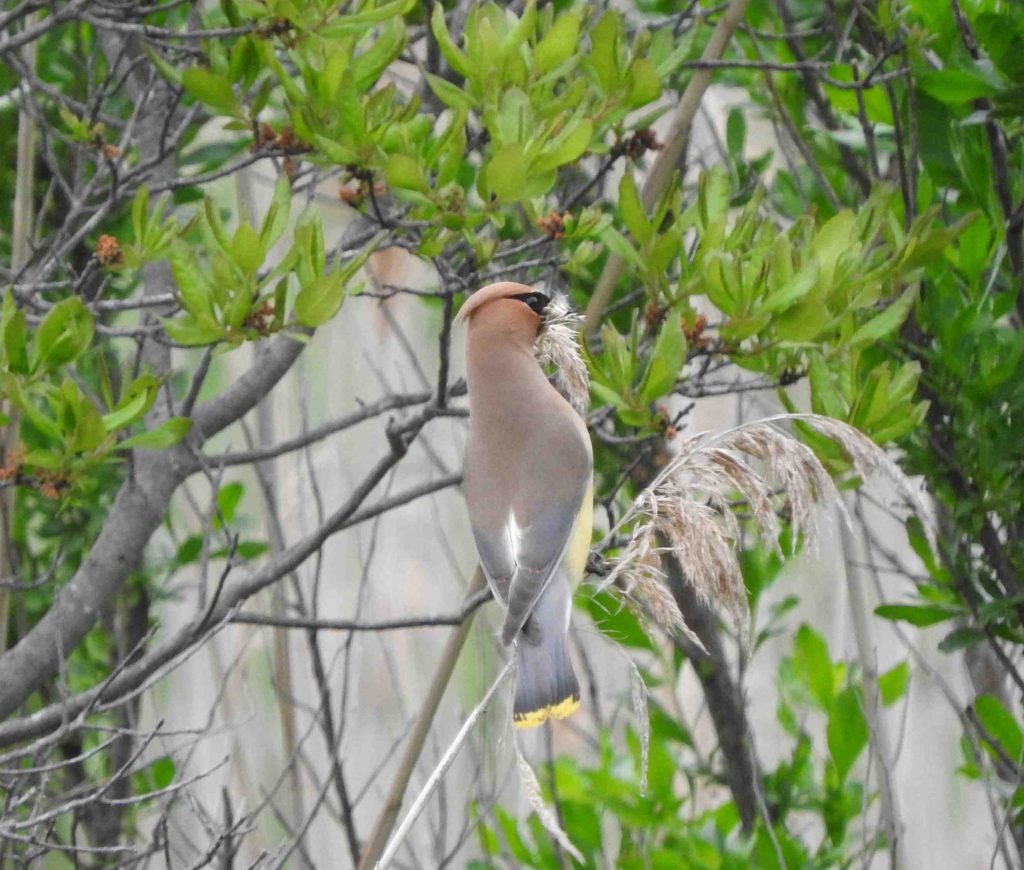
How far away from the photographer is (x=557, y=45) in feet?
6.62

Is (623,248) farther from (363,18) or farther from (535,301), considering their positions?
(363,18)

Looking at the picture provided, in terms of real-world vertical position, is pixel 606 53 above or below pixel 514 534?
above

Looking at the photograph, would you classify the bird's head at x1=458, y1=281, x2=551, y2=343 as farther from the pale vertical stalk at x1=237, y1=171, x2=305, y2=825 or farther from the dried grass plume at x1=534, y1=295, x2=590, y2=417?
the pale vertical stalk at x1=237, y1=171, x2=305, y2=825

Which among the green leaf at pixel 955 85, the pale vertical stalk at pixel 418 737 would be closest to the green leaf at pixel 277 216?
the pale vertical stalk at pixel 418 737

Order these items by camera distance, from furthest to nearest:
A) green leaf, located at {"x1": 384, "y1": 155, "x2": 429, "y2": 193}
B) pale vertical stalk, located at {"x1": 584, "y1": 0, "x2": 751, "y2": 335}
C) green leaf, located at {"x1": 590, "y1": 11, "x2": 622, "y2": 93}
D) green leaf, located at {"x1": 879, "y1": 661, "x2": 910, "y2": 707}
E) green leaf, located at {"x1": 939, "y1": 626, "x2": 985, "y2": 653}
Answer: green leaf, located at {"x1": 879, "y1": 661, "x2": 910, "y2": 707}
green leaf, located at {"x1": 939, "y1": 626, "x2": 985, "y2": 653}
pale vertical stalk, located at {"x1": 584, "y1": 0, "x2": 751, "y2": 335}
green leaf, located at {"x1": 590, "y1": 11, "x2": 622, "y2": 93}
green leaf, located at {"x1": 384, "y1": 155, "x2": 429, "y2": 193}

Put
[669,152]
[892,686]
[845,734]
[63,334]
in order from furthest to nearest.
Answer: [892,686], [845,734], [669,152], [63,334]

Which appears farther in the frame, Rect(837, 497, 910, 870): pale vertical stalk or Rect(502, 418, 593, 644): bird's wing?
Rect(502, 418, 593, 644): bird's wing

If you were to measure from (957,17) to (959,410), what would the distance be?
24.2 inches

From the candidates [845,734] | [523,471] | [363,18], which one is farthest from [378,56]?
[845,734]

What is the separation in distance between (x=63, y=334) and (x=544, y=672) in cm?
82

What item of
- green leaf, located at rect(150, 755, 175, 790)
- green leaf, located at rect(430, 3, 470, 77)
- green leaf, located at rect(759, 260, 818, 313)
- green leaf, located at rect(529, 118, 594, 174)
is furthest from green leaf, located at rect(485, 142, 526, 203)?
green leaf, located at rect(150, 755, 175, 790)

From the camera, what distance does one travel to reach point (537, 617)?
230 centimetres

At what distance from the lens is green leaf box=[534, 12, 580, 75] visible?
1.98 m

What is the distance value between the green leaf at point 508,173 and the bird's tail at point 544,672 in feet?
2.21
